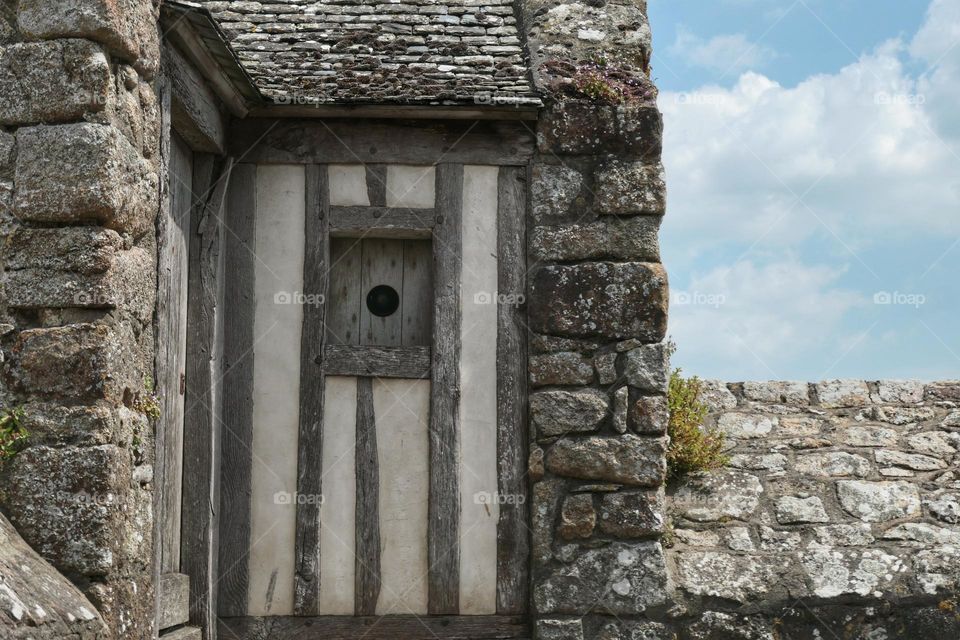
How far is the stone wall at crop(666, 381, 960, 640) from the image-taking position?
5.99 metres

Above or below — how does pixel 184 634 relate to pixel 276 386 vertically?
below

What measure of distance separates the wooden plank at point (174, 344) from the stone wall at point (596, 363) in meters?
1.98

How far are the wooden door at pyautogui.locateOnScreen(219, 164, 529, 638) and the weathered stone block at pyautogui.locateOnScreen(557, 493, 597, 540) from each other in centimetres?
29

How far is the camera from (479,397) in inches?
236

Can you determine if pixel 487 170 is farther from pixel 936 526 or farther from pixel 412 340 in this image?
pixel 936 526

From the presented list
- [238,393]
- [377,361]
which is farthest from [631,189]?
[238,393]

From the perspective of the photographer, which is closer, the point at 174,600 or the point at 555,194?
the point at 174,600

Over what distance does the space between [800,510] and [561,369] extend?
6.73 ft

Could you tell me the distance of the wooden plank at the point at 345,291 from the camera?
20.2 ft

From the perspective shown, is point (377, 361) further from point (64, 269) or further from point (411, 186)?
point (64, 269)

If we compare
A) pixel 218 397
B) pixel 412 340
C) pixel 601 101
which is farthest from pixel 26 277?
pixel 601 101

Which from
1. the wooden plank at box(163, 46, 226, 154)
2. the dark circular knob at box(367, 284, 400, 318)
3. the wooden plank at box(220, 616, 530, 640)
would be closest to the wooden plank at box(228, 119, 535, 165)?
the wooden plank at box(163, 46, 226, 154)

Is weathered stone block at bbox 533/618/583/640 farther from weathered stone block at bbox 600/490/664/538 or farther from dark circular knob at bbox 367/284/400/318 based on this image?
dark circular knob at bbox 367/284/400/318

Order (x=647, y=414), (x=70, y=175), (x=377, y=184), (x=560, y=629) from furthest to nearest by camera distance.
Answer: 1. (x=377, y=184)
2. (x=647, y=414)
3. (x=560, y=629)
4. (x=70, y=175)
